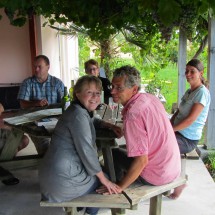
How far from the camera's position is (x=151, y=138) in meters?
2.08

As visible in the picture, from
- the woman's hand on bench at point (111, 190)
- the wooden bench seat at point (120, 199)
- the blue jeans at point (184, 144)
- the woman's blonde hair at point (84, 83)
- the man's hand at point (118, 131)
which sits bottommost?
the wooden bench seat at point (120, 199)

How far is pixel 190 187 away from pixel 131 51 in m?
4.73

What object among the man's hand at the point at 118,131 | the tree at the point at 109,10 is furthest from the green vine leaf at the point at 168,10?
the man's hand at the point at 118,131

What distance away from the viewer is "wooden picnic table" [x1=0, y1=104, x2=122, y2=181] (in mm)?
2641

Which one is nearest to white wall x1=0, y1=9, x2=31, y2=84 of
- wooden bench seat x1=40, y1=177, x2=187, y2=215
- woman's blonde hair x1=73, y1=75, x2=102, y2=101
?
woman's blonde hair x1=73, y1=75, x2=102, y2=101

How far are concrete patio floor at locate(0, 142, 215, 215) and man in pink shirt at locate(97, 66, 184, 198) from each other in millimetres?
800

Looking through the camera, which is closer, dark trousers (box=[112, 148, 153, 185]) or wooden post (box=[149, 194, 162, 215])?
wooden post (box=[149, 194, 162, 215])

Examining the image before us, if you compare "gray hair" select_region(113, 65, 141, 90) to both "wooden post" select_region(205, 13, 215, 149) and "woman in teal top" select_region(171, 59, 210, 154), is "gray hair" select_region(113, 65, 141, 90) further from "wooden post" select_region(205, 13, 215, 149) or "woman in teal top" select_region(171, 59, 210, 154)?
"wooden post" select_region(205, 13, 215, 149)

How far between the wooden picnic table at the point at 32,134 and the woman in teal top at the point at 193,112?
0.59 meters

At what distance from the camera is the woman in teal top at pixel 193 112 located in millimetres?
3074

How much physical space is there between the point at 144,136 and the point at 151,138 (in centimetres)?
9

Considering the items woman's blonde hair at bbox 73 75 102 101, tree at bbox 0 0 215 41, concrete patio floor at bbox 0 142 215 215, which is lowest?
concrete patio floor at bbox 0 142 215 215

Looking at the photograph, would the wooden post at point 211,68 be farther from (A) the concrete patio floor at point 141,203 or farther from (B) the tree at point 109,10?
(A) the concrete patio floor at point 141,203

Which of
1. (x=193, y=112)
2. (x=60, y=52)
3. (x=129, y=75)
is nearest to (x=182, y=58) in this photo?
(x=193, y=112)
